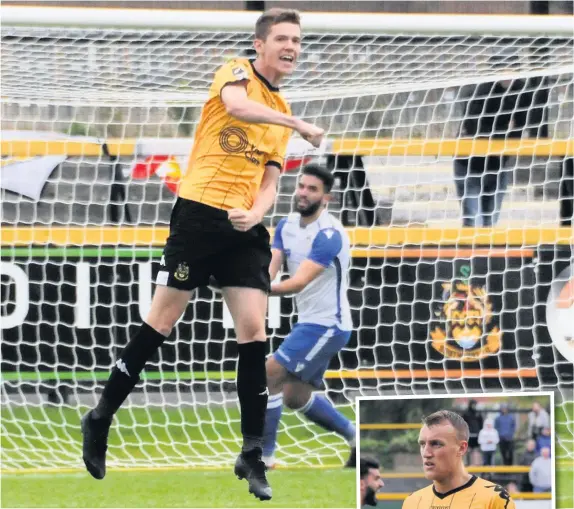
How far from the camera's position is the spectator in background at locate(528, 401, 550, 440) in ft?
13.0

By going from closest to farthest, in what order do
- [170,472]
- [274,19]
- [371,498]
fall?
[274,19] < [371,498] < [170,472]

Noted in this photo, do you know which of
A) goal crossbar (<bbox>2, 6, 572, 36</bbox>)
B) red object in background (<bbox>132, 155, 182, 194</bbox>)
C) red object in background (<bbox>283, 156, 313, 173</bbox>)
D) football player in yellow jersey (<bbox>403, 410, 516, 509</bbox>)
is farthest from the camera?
red object in background (<bbox>283, 156, 313, 173</bbox>)

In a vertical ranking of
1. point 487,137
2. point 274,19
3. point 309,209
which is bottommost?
point 309,209

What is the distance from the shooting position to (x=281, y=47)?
10.7 ft

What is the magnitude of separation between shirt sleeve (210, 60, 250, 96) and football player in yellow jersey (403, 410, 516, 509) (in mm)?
1050

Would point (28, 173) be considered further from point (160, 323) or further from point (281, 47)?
point (281, 47)

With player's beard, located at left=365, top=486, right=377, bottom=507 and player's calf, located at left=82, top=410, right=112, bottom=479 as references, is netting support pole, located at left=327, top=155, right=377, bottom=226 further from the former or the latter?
player's calf, located at left=82, top=410, right=112, bottom=479

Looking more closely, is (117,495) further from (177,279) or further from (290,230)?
(177,279)

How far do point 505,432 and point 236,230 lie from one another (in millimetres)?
1235

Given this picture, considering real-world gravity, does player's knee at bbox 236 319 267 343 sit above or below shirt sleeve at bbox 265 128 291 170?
below

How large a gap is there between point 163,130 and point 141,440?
4.90 feet

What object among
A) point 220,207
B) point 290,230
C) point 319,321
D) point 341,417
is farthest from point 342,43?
point 220,207

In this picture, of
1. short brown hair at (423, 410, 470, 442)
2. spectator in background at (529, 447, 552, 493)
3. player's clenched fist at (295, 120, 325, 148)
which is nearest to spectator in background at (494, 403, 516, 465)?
spectator in background at (529, 447, 552, 493)

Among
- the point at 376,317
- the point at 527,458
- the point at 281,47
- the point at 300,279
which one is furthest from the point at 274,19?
the point at 376,317
